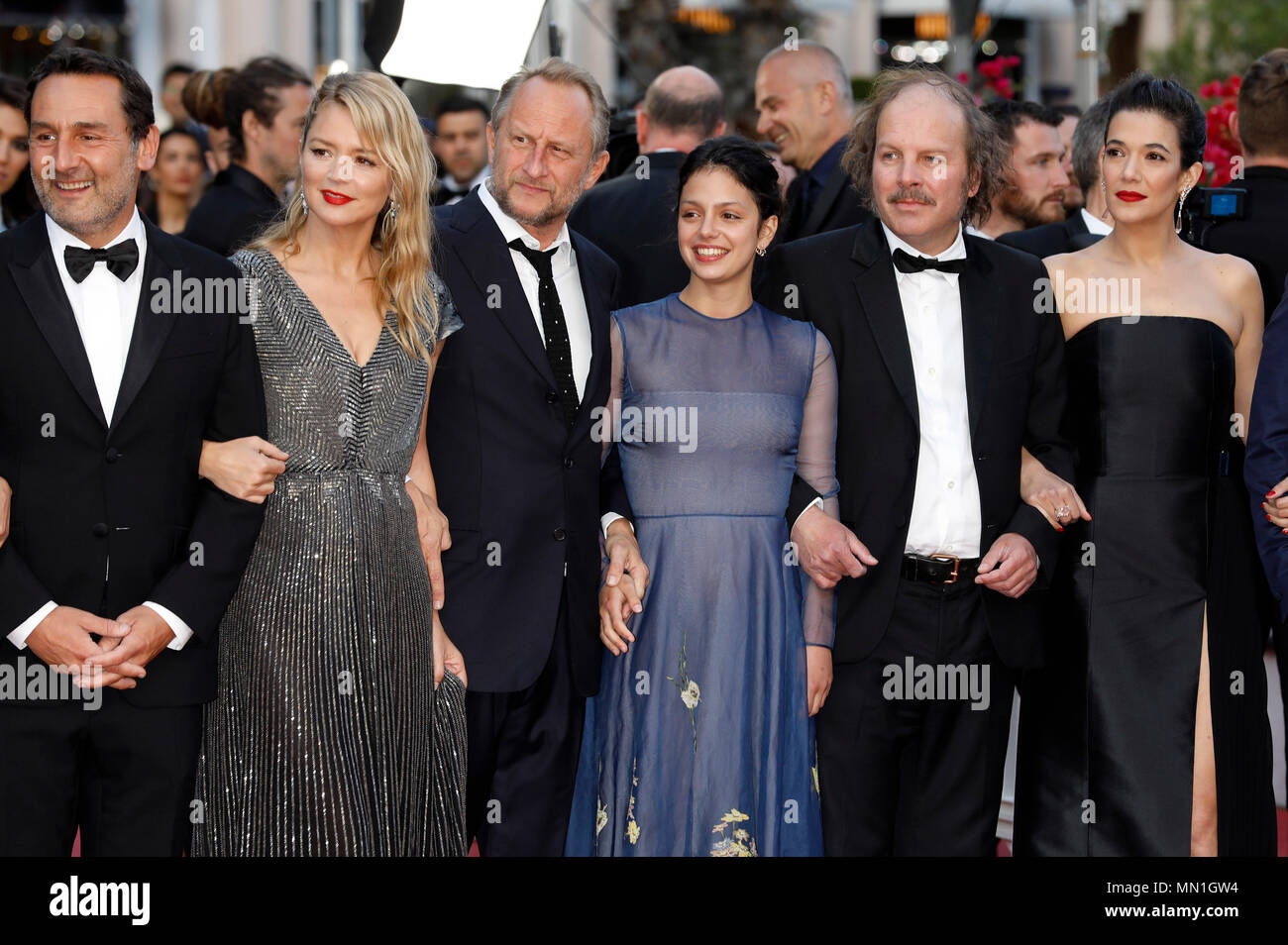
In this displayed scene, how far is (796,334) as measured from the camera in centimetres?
358

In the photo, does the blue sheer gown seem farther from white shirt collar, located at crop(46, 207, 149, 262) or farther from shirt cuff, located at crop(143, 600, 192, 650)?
white shirt collar, located at crop(46, 207, 149, 262)

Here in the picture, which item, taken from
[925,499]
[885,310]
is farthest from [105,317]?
[925,499]

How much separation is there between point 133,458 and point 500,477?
87 centimetres

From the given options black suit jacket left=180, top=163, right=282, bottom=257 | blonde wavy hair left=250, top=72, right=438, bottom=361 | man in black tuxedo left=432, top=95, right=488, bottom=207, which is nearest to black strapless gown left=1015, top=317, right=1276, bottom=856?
blonde wavy hair left=250, top=72, right=438, bottom=361

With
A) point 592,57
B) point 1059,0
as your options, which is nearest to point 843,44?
point 592,57

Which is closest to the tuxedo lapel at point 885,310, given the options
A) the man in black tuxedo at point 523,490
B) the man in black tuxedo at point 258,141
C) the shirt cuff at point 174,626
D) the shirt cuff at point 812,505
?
the shirt cuff at point 812,505

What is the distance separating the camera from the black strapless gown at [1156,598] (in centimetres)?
369

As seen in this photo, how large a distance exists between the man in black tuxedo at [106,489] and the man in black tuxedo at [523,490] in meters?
0.60

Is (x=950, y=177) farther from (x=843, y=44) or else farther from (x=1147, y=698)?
(x=843, y=44)

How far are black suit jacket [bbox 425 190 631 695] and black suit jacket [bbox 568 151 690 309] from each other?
0.80 metres

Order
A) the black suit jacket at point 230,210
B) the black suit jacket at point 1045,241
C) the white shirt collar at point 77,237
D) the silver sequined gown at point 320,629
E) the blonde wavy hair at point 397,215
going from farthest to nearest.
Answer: the black suit jacket at point 230,210
the black suit jacket at point 1045,241
the blonde wavy hair at point 397,215
the silver sequined gown at point 320,629
the white shirt collar at point 77,237

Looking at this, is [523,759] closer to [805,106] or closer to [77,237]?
[77,237]

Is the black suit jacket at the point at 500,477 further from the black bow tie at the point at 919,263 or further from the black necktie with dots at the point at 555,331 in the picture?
the black bow tie at the point at 919,263

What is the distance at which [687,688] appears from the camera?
3453mm
